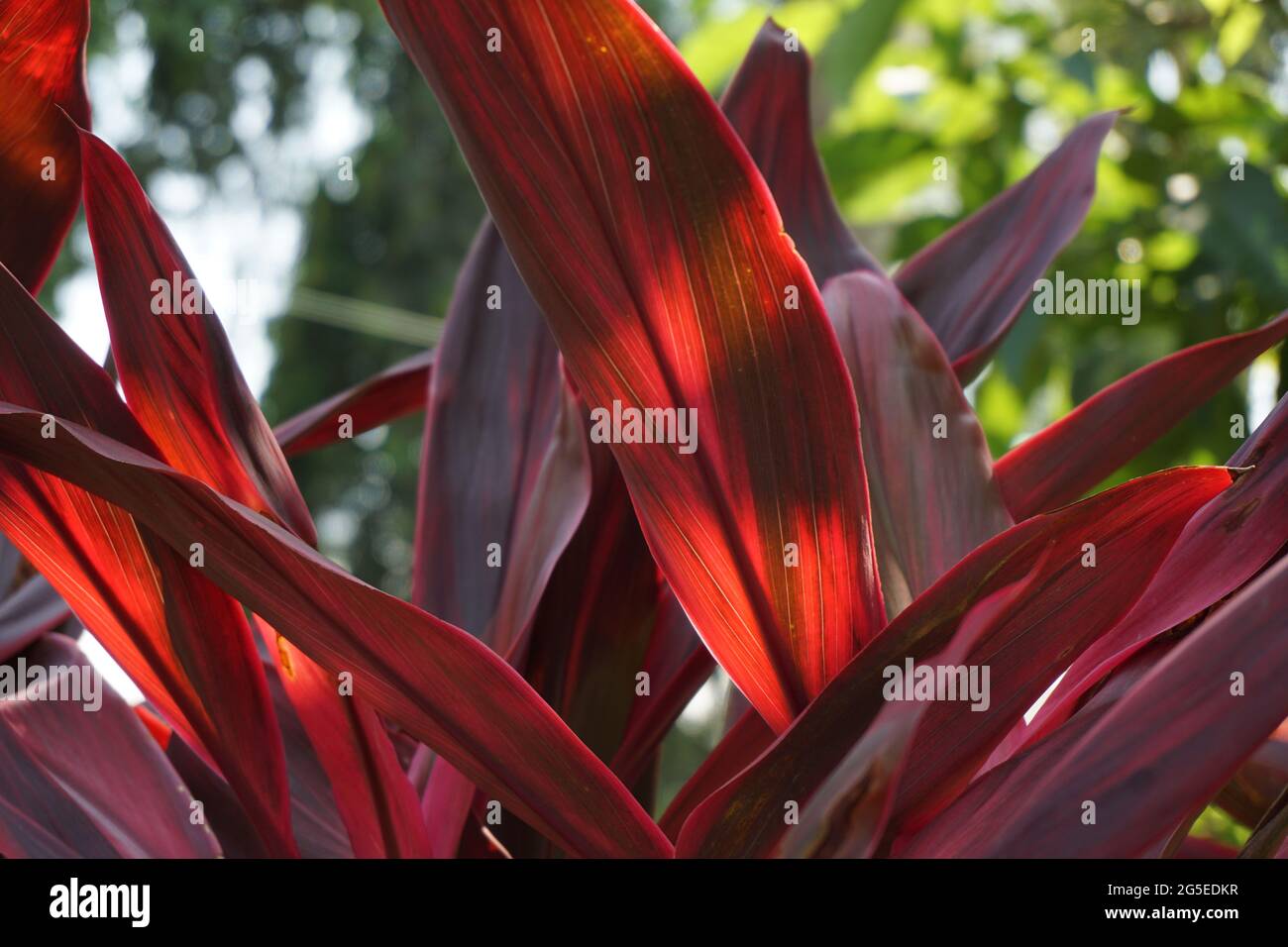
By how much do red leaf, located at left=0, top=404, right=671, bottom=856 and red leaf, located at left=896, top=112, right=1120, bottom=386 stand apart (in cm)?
29

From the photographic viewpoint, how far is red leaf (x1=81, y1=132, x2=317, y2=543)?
0.38 m

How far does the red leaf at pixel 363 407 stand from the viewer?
1.98 ft

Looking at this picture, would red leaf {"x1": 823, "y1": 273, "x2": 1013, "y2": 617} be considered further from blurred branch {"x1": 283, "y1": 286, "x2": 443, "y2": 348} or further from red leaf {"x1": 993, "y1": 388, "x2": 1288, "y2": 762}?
blurred branch {"x1": 283, "y1": 286, "x2": 443, "y2": 348}

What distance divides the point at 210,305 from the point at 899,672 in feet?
0.83

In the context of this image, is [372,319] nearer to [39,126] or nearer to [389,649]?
[39,126]

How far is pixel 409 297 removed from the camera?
6020 mm

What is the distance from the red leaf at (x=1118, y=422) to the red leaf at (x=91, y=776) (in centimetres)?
35

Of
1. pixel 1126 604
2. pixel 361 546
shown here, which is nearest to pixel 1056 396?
pixel 1126 604

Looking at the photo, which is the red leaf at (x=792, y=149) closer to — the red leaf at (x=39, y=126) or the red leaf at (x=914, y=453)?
the red leaf at (x=914, y=453)

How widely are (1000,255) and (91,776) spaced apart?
1.58 ft

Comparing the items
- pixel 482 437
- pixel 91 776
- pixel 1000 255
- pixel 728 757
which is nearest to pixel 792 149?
pixel 1000 255

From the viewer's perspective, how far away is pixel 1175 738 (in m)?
0.26

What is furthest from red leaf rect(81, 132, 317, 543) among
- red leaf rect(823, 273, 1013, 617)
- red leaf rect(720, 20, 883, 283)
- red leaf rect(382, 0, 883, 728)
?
red leaf rect(720, 20, 883, 283)

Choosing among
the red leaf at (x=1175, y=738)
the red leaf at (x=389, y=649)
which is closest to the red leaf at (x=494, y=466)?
the red leaf at (x=389, y=649)
